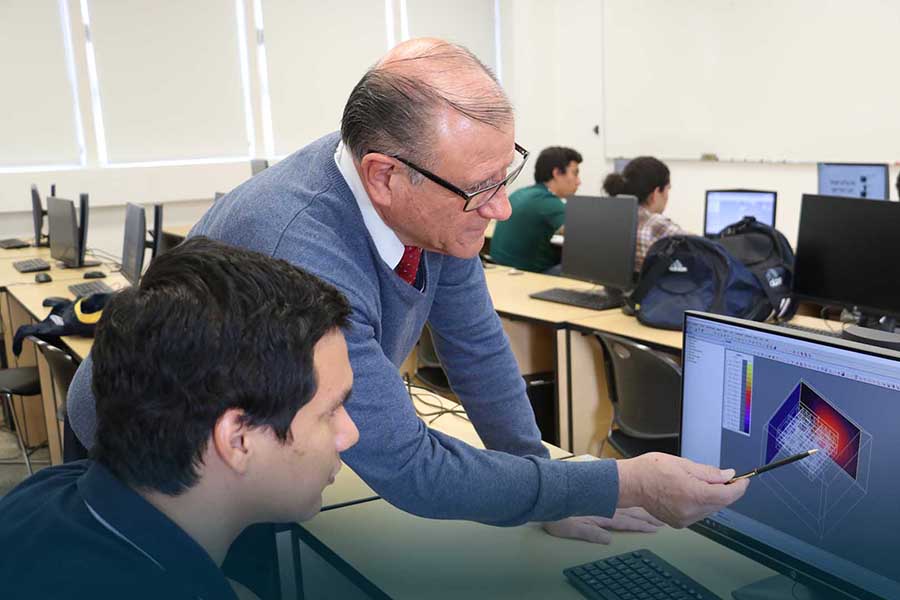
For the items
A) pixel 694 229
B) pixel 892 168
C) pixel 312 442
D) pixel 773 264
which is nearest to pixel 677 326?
pixel 773 264

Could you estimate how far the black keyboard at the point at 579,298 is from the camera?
3.72 metres

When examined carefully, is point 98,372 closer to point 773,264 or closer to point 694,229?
point 773,264

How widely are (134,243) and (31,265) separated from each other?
1361 millimetres

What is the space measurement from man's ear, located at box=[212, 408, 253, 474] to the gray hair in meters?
0.50

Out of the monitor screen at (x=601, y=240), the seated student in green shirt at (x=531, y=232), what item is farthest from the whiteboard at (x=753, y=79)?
the monitor screen at (x=601, y=240)

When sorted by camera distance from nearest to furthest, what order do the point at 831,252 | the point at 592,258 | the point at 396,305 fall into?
the point at 396,305
the point at 831,252
the point at 592,258

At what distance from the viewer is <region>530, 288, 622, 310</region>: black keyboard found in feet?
12.2

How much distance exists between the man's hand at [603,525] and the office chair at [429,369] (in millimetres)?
2337

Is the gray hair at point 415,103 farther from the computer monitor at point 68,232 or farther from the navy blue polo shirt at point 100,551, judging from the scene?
the computer monitor at point 68,232

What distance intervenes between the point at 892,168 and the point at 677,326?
344cm

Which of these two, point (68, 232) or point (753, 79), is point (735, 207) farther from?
point (68, 232)

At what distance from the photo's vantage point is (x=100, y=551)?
0.93 metres

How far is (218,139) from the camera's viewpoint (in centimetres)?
764

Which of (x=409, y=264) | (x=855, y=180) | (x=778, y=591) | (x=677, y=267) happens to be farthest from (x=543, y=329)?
(x=778, y=591)
